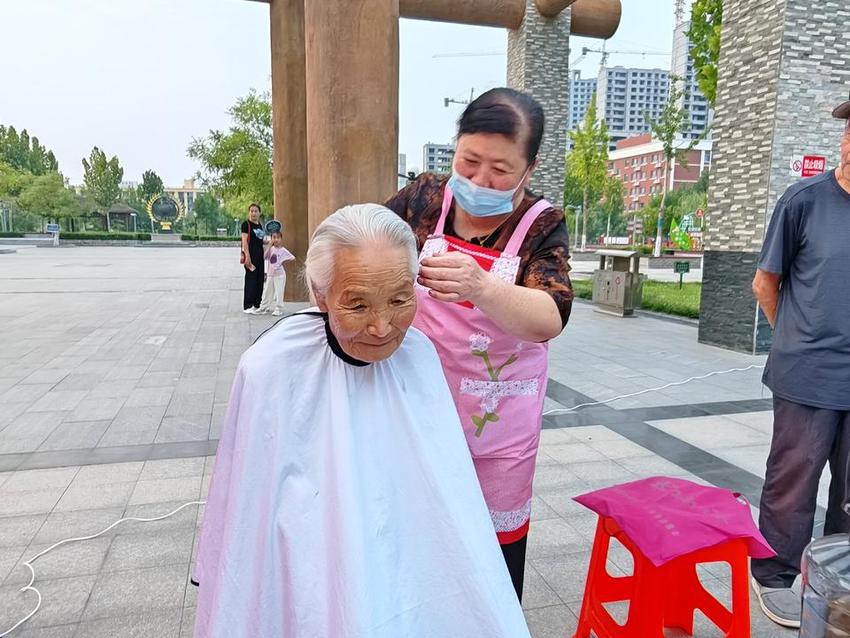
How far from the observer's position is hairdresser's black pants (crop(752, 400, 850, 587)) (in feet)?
6.92

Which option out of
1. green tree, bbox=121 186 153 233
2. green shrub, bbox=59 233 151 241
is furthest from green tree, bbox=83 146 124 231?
green shrub, bbox=59 233 151 241

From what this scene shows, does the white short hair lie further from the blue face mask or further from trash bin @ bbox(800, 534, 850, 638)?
trash bin @ bbox(800, 534, 850, 638)

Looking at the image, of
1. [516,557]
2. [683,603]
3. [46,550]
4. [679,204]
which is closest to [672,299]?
[683,603]

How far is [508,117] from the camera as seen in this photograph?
1302mm

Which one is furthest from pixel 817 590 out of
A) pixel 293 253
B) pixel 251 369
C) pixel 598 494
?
pixel 293 253

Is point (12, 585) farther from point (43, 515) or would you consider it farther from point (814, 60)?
point (814, 60)

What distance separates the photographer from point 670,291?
1363 cm

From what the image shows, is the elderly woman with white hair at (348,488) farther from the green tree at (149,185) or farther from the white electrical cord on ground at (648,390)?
the green tree at (149,185)

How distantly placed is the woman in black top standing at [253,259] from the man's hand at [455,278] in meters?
8.95

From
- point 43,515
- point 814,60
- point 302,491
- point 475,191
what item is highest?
point 814,60

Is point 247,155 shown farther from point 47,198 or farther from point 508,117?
point 47,198

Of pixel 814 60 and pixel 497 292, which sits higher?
pixel 814 60

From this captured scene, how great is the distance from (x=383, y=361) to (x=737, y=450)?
137 inches

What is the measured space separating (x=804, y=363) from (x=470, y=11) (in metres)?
10.9
